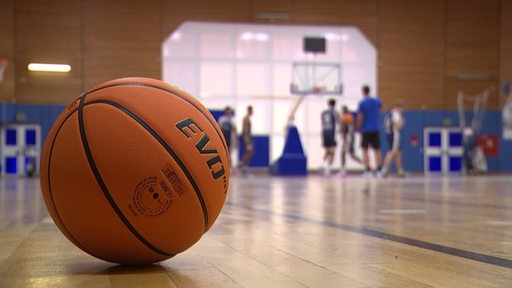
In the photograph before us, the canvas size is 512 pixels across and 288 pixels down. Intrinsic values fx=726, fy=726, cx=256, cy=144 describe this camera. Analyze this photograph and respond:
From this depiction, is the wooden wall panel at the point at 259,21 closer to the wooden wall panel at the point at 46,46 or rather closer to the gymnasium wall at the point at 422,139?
the wooden wall panel at the point at 46,46

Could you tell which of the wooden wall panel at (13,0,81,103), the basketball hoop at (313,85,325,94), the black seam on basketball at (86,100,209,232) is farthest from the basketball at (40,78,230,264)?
the basketball hoop at (313,85,325,94)

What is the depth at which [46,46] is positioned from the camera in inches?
773

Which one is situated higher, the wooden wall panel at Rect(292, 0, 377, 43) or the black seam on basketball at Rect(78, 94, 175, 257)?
the wooden wall panel at Rect(292, 0, 377, 43)

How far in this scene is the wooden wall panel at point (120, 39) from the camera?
19.9 meters

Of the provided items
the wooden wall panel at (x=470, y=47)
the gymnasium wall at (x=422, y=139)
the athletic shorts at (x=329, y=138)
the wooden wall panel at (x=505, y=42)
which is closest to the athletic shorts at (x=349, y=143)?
the athletic shorts at (x=329, y=138)

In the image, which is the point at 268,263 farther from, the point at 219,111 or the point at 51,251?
the point at 219,111

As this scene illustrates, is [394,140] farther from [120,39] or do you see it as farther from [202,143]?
[202,143]

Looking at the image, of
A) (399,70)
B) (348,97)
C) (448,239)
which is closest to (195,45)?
(348,97)

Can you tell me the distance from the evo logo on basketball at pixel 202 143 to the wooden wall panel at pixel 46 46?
17738mm

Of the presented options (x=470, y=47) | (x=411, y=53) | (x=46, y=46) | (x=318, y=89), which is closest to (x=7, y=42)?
(x=46, y=46)

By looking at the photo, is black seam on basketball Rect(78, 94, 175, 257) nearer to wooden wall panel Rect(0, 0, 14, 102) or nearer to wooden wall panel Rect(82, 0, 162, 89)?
wooden wall panel Rect(82, 0, 162, 89)

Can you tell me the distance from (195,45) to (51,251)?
57.9 ft

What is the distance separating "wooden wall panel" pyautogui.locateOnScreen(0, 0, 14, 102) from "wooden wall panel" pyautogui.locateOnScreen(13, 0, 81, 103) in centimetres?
13

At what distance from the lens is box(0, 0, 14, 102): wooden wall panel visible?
19.2 metres
